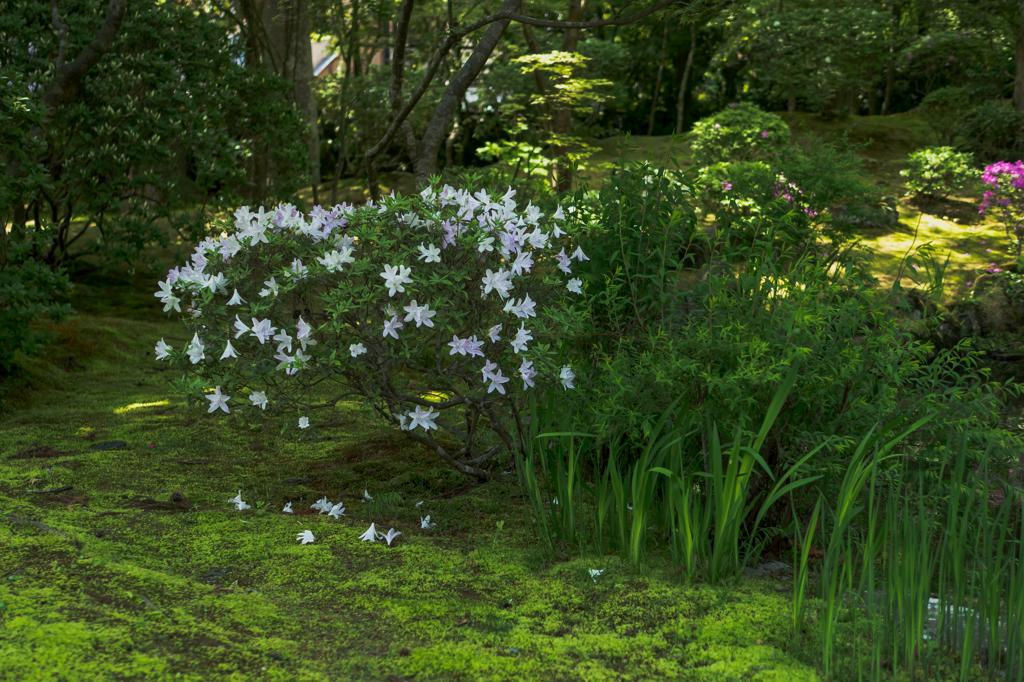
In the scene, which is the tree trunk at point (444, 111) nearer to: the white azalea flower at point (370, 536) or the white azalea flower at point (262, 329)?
the white azalea flower at point (262, 329)

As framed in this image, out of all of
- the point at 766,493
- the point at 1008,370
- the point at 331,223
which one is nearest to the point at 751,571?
the point at 766,493

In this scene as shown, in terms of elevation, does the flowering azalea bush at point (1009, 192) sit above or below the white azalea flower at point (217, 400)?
above

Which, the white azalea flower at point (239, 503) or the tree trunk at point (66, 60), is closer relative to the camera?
the white azalea flower at point (239, 503)

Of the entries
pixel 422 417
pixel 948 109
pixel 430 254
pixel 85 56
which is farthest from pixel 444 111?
pixel 948 109

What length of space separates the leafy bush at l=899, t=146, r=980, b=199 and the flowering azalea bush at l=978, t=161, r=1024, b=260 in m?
1.73

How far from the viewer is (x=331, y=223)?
10.5 ft

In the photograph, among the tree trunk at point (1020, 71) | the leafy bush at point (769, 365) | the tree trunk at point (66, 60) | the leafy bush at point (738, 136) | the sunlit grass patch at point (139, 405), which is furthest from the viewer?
the tree trunk at point (1020, 71)

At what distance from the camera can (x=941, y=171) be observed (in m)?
11.8

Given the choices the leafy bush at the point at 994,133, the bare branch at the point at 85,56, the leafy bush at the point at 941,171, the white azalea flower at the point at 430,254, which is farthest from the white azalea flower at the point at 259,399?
the leafy bush at the point at 994,133

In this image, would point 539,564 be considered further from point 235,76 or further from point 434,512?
point 235,76

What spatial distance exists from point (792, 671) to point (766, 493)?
3.03 feet

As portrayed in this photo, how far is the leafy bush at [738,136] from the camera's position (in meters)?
11.3

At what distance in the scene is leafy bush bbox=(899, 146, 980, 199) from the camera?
1166 centimetres

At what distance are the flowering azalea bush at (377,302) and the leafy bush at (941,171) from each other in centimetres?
1078
